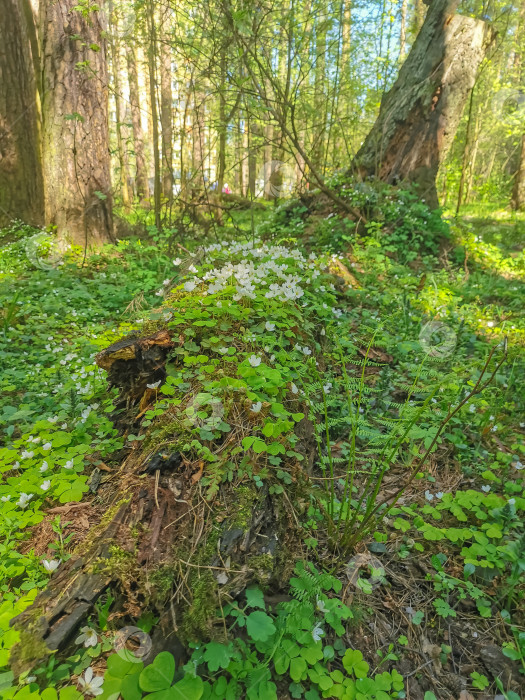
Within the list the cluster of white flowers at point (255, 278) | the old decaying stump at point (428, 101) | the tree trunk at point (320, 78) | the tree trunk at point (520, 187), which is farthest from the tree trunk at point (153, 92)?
the tree trunk at point (520, 187)

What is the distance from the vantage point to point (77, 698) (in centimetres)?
116

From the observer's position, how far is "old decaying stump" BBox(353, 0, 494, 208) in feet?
21.6

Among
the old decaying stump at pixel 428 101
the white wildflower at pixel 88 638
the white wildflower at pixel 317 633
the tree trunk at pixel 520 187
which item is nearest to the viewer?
the white wildflower at pixel 88 638

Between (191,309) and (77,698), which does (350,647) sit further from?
(191,309)

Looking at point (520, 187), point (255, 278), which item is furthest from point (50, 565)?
point (520, 187)

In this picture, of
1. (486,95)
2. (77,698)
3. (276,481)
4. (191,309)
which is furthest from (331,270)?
(486,95)

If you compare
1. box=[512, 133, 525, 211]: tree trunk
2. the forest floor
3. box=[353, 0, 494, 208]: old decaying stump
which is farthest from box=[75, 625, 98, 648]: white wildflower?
box=[512, 133, 525, 211]: tree trunk

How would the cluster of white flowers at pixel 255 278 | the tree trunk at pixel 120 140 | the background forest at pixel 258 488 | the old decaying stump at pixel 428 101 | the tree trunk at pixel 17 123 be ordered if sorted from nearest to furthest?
the background forest at pixel 258 488 → the cluster of white flowers at pixel 255 278 → the tree trunk at pixel 120 140 → the tree trunk at pixel 17 123 → the old decaying stump at pixel 428 101
